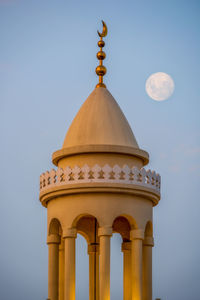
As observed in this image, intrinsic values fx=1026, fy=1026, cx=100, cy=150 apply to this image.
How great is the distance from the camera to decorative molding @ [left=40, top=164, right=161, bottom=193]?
43000 mm

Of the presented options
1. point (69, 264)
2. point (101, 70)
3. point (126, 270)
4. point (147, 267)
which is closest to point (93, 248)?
point (126, 270)

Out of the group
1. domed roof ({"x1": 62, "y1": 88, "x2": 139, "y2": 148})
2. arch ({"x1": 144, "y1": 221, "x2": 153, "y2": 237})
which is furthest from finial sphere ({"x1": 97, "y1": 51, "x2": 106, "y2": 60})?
arch ({"x1": 144, "y1": 221, "x2": 153, "y2": 237})

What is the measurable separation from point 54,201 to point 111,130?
397 cm

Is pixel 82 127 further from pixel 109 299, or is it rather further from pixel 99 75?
pixel 109 299

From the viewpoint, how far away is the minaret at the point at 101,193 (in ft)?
141

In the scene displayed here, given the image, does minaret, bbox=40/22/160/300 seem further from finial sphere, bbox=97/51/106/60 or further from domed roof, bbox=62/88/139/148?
finial sphere, bbox=97/51/106/60

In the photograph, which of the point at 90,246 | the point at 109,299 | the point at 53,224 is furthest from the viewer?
the point at 90,246

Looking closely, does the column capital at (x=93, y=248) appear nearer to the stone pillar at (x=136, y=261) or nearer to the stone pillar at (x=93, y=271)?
the stone pillar at (x=93, y=271)

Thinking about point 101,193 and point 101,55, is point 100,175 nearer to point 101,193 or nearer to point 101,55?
point 101,193

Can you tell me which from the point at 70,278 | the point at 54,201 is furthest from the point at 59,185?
the point at 70,278

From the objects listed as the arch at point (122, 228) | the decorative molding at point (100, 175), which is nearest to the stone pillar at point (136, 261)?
the decorative molding at point (100, 175)

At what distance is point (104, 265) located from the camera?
4250 centimetres

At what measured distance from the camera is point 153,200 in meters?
45.0

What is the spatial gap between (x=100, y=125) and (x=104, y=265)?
6323 mm
